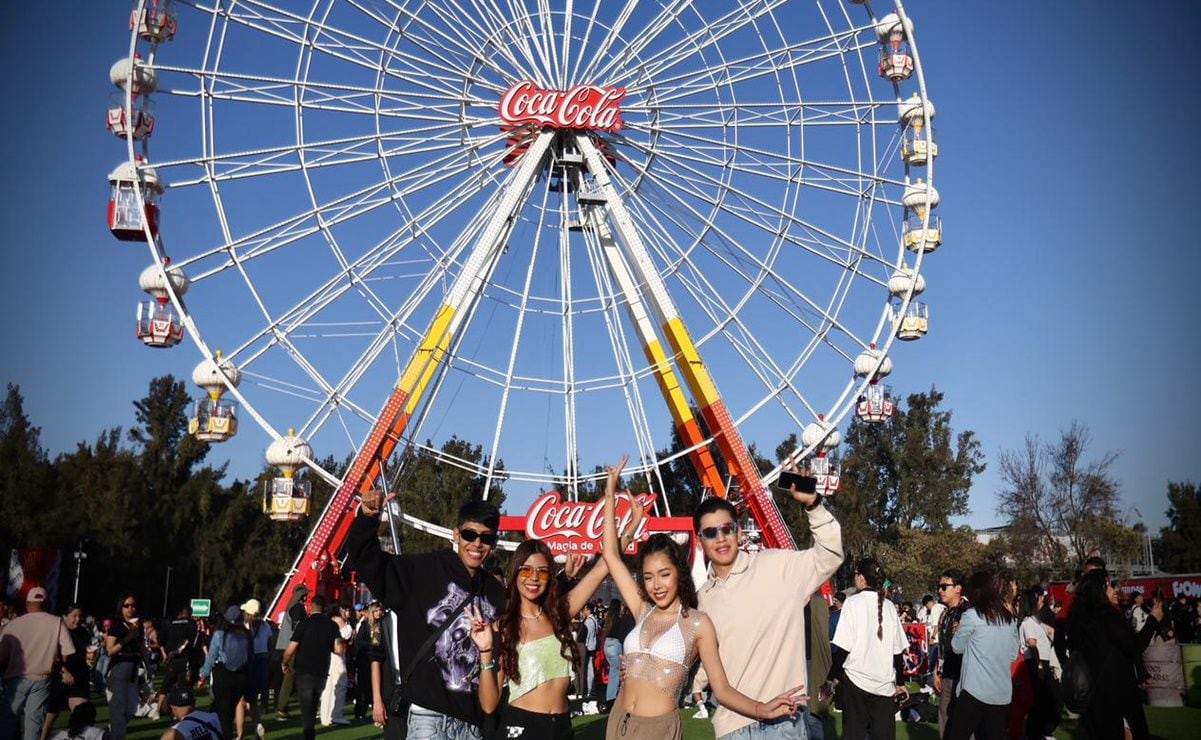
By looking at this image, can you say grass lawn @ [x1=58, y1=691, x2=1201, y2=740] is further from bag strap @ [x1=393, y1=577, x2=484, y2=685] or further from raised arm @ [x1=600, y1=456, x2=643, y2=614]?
bag strap @ [x1=393, y1=577, x2=484, y2=685]

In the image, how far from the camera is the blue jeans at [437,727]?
5.24 m

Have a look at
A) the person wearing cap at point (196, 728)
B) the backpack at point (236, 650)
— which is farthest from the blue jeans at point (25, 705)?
the person wearing cap at point (196, 728)

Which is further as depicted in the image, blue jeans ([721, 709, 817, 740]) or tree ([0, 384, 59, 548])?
tree ([0, 384, 59, 548])

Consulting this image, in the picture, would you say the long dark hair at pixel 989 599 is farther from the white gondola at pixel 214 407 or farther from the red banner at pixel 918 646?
the white gondola at pixel 214 407

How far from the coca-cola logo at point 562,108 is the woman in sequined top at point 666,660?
2069cm

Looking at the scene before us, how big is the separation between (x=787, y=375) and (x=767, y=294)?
72.3 inches

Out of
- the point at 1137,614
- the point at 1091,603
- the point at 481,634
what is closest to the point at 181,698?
the point at 481,634

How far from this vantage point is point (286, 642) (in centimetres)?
1688

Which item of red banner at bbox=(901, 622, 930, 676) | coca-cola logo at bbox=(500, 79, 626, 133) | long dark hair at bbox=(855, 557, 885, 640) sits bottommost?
red banner at bbox=(901, 622, 930, 676)

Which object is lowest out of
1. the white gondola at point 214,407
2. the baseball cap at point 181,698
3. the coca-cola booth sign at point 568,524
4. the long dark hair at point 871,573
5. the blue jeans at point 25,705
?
the blue jeans at point 25,705

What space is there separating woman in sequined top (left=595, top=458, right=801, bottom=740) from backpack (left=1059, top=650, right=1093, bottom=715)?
4476 millimetres

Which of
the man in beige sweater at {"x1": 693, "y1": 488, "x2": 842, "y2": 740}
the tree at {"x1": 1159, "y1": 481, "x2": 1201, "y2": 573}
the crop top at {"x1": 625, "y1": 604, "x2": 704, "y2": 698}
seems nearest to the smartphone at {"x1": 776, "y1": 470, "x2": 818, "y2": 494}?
the man in beige sweater at {"x1": 693, "y1": 488, "x2": 842, "y2": 740}

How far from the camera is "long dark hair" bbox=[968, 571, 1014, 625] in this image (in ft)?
26.7

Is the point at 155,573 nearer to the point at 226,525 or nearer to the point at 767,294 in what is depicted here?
the point at 226,525
